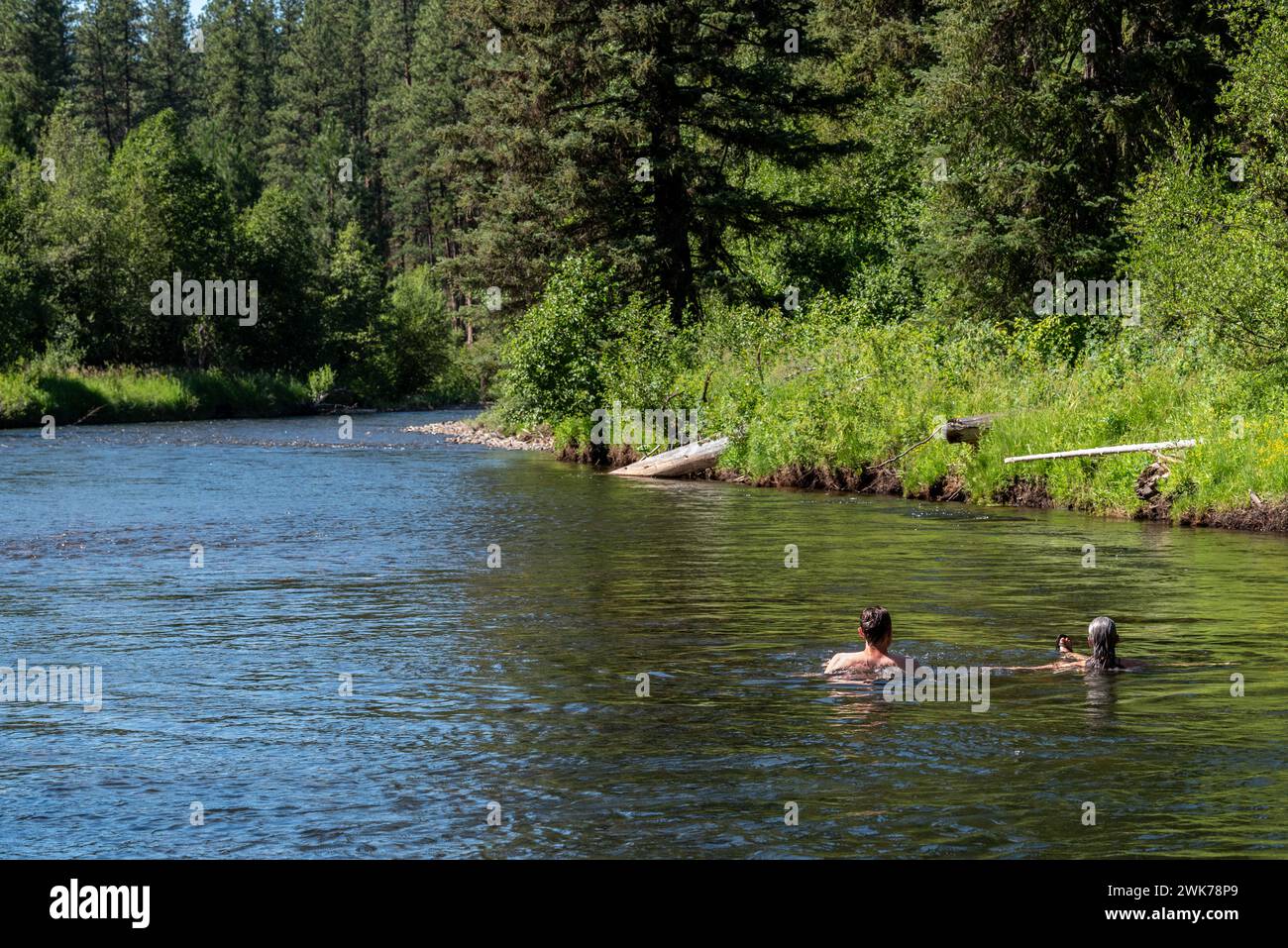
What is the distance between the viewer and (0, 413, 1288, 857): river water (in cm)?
970

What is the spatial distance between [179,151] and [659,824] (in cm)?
7484

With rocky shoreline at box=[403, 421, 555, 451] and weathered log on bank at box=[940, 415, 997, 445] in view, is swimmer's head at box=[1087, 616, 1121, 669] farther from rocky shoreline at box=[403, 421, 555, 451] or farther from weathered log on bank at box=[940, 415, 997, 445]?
rocky shoreline at box=[403, 421, 555, 451]

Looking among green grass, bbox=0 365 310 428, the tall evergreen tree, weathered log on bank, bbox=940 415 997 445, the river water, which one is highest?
the tall evergreen tree

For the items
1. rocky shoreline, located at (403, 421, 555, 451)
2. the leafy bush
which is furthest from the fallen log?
rocky shoreline, located at (403, 421, 555, 451)

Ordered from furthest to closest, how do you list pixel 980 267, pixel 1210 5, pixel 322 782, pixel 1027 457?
pixel 980 267 < pixel 1210 5 < pixel 1027 457 < pixel 322 782

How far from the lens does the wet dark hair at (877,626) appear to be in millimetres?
13758

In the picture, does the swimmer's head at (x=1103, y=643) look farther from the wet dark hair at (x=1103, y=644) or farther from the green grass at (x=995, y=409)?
the green grass at (x=995, y=409)

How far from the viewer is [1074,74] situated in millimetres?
44062

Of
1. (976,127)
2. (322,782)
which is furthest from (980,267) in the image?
(322,782)

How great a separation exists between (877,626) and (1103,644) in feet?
7.04

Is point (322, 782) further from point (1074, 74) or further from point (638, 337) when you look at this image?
point (1074, 74)

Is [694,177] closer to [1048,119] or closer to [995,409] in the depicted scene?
[1048,119]

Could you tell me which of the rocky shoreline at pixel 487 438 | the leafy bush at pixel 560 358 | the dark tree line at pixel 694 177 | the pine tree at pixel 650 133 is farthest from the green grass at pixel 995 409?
the rocky shoreline at pixel 487 438

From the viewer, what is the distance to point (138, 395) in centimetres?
6462
